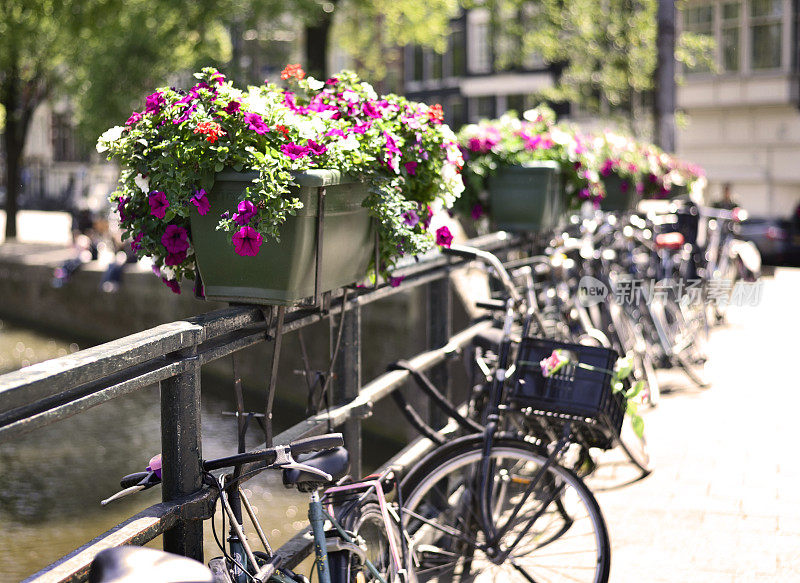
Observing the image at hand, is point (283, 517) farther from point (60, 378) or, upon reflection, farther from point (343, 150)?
point (60, 378)

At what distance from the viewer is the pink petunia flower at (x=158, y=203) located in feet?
8.81

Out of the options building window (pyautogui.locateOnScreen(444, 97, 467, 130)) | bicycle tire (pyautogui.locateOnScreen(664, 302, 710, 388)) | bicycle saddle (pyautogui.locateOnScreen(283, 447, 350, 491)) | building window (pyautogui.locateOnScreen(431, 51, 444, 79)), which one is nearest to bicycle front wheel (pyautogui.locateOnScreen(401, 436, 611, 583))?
bicycle saddle (pyautogui.locateOnScreen(283, 447, 350, 491))

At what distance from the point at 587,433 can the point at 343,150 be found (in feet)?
3.88

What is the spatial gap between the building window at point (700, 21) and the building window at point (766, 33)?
1141 mm

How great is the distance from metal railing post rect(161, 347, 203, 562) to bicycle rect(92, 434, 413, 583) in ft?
0.13

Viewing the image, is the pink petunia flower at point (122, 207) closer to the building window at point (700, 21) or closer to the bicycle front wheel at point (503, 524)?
the bicycle front wheel at point (503, 524)

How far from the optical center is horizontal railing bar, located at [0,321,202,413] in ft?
6.09

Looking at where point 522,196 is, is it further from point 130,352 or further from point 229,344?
point 130,352

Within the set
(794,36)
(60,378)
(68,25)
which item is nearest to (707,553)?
(60,378)

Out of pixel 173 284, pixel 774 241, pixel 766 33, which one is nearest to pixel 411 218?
pixel 173 284

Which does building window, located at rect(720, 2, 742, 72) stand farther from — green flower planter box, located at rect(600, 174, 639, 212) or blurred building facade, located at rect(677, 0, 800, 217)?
green flower planter box, located at rect(600, 174, 639, 212)

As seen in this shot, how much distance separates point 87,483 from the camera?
9.58 meters

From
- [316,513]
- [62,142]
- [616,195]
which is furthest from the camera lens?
[62,142]

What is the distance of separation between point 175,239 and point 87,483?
734cm
